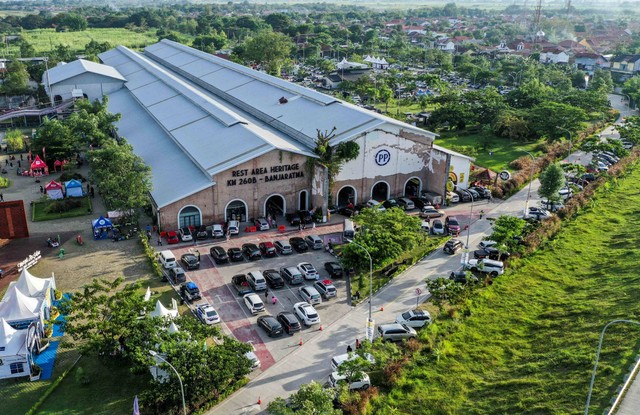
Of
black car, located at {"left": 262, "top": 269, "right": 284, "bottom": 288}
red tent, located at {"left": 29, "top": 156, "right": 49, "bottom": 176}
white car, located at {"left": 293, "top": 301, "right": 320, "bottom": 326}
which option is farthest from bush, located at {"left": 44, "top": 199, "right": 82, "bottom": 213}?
white car, located at {"left": 293, "top": 301, "right": 320, "bottom": 326}

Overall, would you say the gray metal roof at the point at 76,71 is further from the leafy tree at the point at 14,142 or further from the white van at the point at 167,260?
the white van at the point at 167,260

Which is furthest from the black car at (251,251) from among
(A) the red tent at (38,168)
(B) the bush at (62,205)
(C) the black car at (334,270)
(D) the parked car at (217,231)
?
(A) the red tent at (38,168)

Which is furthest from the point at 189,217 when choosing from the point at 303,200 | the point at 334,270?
the point at 334,270

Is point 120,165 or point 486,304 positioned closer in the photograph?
point 486,304

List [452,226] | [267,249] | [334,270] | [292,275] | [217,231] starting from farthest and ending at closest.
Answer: [452,226], [217,231], [267,249], [334,270], [292,275]

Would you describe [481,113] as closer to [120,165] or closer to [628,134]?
[628,134]

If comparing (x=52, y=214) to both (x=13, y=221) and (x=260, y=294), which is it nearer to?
(x=13, y=221)

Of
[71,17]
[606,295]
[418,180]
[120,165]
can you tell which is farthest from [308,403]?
[71,17]
